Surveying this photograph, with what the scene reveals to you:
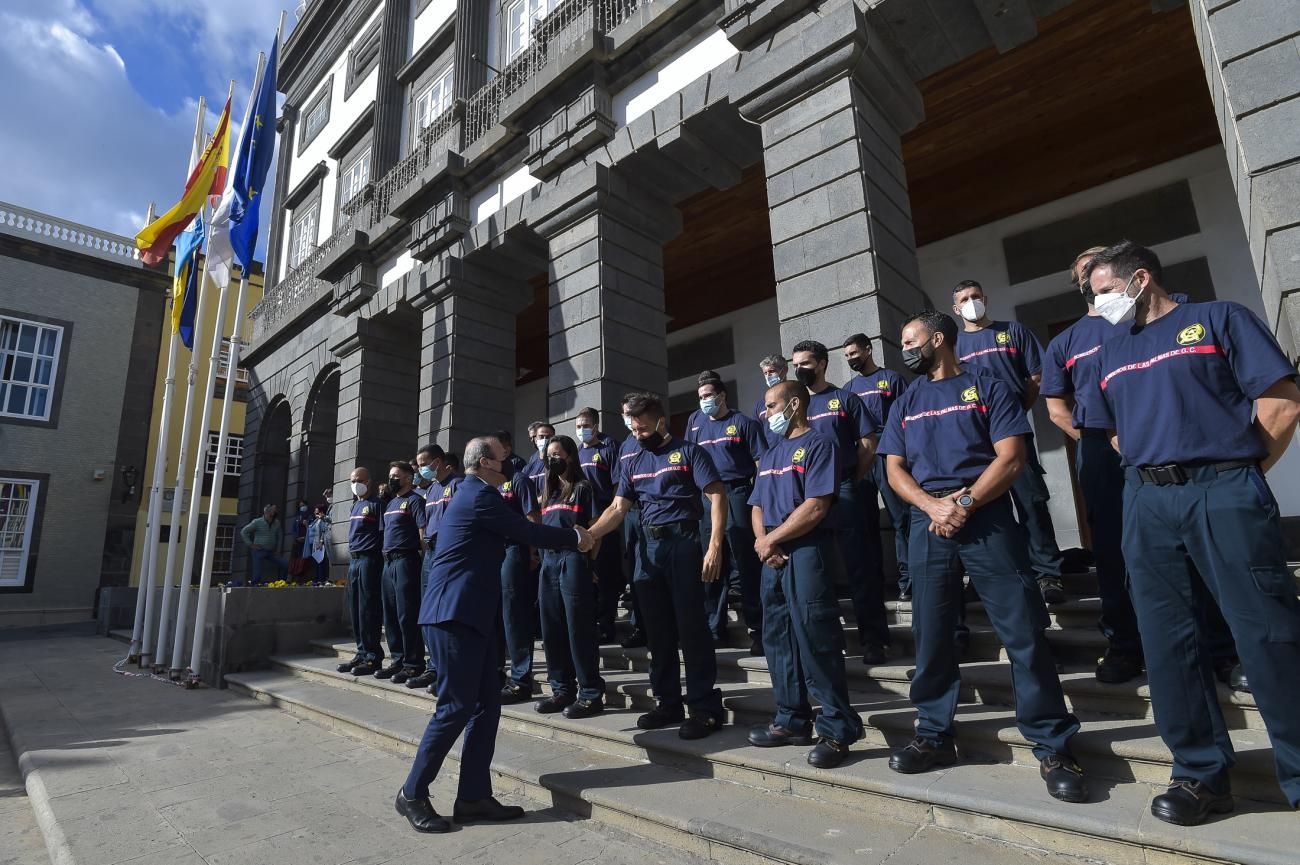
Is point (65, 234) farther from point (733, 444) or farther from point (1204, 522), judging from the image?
point (1204, 522)

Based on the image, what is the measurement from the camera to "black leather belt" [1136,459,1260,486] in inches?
104

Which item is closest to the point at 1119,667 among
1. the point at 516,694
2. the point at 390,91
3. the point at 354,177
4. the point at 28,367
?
the point at 516,694

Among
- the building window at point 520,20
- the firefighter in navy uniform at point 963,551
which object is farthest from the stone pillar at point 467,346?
the firefighter in navy uniform at point 963,551

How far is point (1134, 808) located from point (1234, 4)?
5481 millimetres

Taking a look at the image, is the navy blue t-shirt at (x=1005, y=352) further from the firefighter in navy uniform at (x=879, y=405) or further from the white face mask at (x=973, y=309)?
the firefighter in navy uniform at (x=879, y=405)

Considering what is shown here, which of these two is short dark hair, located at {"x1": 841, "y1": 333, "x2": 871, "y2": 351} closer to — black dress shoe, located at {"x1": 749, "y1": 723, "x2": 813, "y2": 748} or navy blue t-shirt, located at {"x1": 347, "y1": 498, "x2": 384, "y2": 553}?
black dress shoe, located at {"x1": 749, "y1": 723, "x2": 813, "y2": 748}

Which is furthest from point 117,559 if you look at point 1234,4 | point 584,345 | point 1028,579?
point 1234,4

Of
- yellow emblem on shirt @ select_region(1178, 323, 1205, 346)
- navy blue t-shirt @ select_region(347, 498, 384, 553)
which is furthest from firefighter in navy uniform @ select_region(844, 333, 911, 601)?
navy blue t-shirt @ select_region(347, 498, 384, 553)

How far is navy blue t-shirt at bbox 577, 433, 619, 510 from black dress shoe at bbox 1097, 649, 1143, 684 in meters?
3.82

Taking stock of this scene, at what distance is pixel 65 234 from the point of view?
2136 centimetres

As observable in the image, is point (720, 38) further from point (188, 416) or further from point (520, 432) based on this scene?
point (520, 432)

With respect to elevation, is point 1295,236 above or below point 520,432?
below

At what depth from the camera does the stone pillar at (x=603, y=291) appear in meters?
8.94

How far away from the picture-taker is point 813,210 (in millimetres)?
6930
